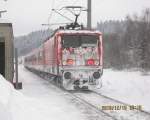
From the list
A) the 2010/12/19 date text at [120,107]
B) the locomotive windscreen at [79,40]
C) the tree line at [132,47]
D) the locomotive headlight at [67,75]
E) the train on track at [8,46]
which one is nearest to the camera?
the 2010/12/19 date text at [120,107]

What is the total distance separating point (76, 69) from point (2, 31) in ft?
13.6

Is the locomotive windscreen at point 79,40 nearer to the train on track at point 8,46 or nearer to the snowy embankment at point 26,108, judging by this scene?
the train on track at point 8,46

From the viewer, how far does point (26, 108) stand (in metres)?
10.5

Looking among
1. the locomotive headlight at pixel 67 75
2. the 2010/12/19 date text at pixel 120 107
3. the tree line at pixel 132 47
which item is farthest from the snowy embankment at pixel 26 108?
the tree line at pixel 132 47

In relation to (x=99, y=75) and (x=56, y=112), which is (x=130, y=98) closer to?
(x=99, y=75)

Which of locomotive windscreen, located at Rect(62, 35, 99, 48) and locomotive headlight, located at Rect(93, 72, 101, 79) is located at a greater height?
locomotive windscreen, located at Rect(62, 35, 99, 48)

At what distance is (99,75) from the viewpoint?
2145cm

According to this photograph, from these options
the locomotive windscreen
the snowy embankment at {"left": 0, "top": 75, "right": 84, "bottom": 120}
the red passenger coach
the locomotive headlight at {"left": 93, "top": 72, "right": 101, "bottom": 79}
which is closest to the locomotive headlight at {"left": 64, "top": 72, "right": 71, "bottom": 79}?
the red passenger coach

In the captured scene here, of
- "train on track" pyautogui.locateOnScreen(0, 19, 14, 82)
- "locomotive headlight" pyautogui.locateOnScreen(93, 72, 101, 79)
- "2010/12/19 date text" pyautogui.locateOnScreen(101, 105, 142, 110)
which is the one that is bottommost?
"2010/12/19 date text" pyautogui.locateOnScreen(101, 105, 142, 110)

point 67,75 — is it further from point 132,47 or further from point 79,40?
point 132,47

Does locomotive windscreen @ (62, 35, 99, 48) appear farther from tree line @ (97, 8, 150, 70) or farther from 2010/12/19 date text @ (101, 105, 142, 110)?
tree line @ (97, 8, 150, 70)

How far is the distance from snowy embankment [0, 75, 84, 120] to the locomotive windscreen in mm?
3884

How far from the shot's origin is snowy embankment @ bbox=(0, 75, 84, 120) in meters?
8.17

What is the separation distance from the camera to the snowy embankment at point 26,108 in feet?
26.8
